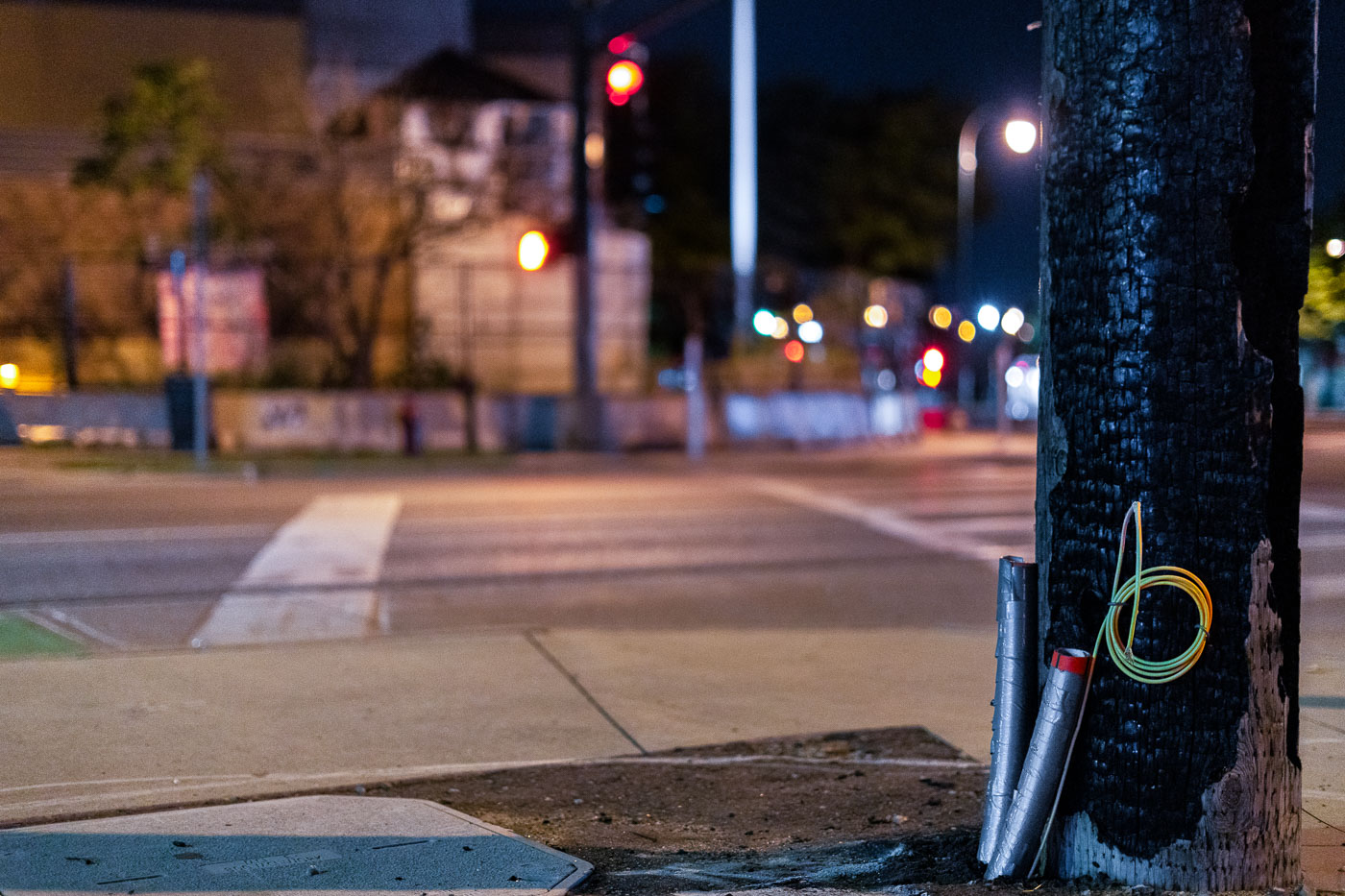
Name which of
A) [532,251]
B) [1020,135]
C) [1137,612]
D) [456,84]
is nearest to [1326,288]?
[1137,612]

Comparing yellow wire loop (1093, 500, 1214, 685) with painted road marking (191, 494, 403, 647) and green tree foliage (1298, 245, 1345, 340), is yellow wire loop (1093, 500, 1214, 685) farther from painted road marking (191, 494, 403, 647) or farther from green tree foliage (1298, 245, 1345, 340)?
painted road marking (191, 494, 403, 647)

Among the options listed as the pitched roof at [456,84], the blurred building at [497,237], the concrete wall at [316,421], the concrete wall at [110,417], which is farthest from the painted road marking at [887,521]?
the pitched roof at [456,84]

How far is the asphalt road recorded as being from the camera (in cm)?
917

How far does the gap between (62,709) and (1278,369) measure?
539cm

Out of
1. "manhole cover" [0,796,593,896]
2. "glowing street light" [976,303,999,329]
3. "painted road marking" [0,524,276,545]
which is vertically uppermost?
"glowing street light" [976,303,999,329]

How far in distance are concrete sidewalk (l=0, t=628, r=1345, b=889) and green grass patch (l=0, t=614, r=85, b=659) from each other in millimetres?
353

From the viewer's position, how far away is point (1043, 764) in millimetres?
3939

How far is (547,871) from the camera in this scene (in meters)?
4.24

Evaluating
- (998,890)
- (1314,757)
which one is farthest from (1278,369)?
(1314,757)

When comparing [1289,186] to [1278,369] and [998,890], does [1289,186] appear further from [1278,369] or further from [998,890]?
[998,890]

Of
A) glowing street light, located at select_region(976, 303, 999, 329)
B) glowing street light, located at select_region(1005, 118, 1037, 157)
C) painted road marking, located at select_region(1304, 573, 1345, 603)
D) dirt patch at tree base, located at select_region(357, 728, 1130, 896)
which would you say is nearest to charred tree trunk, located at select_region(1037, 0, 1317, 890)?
dirt patch at tree base, located at select_region(357, 728, 1130, 896)

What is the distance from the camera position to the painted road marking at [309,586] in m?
8.52

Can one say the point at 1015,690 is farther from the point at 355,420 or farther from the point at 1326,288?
the point at 355,420

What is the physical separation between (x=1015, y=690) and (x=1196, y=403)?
1001 millimetres
